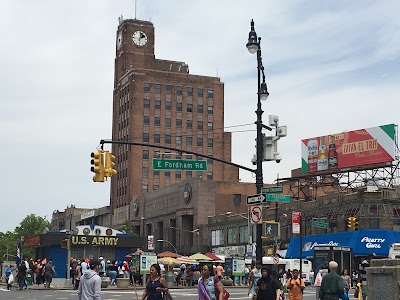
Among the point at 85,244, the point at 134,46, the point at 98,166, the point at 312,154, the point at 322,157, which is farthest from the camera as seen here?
the point at 134,46

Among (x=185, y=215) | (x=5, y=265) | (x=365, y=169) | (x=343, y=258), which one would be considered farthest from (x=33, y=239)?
(x=185, y=215)

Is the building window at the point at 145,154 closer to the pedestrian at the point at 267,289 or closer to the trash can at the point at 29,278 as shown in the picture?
the trash can at the point at 29,278

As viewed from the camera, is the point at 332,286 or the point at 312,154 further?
the point at 312,154

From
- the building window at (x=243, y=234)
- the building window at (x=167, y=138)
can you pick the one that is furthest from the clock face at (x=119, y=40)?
the building window at (x=243, y=234)

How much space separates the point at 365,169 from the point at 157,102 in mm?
64696

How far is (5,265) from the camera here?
57.8 meters

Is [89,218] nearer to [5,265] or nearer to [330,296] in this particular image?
[5,265]

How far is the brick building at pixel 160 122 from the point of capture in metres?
132

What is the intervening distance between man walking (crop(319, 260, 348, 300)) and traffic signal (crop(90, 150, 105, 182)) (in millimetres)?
10197

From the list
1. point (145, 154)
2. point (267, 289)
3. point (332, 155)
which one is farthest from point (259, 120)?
point (145, 154)

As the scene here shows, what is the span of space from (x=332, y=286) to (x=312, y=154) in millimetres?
72098

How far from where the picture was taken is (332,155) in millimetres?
82500

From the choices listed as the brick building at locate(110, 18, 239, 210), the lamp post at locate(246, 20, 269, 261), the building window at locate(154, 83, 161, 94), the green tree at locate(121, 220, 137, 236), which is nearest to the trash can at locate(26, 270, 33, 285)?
the lamp post at locate(246, 20, 269, 261)

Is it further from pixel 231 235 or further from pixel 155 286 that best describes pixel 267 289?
pixel 231 235
